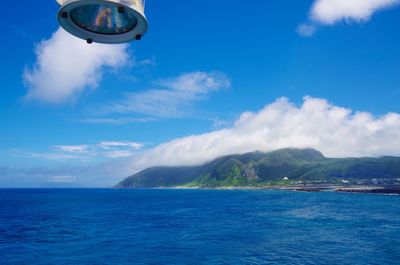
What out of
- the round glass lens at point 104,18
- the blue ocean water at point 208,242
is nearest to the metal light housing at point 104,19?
the round glass lens at point 104,18

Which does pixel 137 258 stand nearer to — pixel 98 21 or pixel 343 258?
pixel 343 258

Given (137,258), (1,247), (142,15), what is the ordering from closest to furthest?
(142,15) → (137,258) → (1,247)

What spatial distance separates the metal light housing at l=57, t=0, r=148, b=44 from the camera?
4578mm

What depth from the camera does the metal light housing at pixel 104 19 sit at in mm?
4578

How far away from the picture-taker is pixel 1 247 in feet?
207

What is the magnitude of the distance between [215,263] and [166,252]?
11458 millimetres

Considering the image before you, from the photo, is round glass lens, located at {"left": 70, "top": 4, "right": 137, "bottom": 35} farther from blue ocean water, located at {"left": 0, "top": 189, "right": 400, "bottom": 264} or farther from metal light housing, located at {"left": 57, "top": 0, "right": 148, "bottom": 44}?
blue ocean water, located at {"left": 0, "top": 189, "right": 400, "bottom": 264}

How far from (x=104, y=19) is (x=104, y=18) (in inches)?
0.9

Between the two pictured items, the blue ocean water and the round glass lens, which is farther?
the blue ocean water

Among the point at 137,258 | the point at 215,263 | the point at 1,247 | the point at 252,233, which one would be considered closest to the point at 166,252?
the point at 137,258

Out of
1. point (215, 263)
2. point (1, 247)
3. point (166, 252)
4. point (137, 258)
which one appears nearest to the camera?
point (215, 263)

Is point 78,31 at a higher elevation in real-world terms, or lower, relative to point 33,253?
higher

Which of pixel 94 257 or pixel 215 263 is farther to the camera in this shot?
pixel 94 257

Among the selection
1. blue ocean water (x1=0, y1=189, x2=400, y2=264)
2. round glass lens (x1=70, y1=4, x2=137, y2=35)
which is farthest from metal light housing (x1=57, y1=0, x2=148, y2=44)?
blue ocean water (x1=0, y1=189, x2=400, y2=264)
